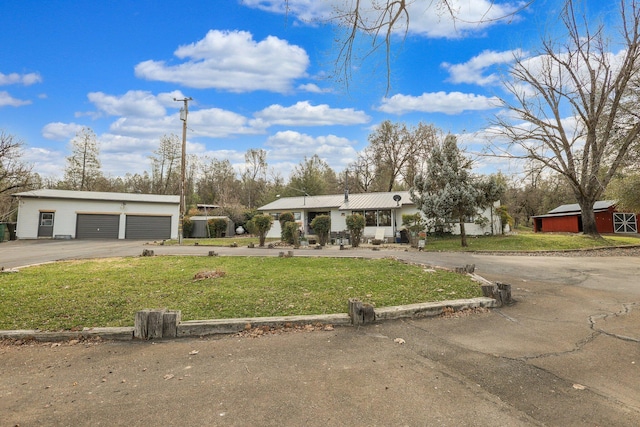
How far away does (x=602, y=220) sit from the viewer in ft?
97.9

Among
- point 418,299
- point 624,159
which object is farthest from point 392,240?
point 418,299

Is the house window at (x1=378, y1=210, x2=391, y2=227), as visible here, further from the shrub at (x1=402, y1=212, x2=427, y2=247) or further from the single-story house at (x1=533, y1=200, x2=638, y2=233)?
the single-story house at (x1=533, y1=200, x2=638, y2=233)

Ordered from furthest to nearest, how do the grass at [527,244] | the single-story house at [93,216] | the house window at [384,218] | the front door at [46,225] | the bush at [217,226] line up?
the bush at [217,226]
the front door at [46,225]
the single-story house at [93,216]
the house window at [384,218]
the grass at [527,244]

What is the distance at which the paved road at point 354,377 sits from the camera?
97.1 inches

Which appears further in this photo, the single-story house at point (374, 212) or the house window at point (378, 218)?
the house window at point (378, 218)

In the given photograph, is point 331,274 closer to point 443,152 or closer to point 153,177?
point 443,152

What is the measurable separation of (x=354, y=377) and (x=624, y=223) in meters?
37.2

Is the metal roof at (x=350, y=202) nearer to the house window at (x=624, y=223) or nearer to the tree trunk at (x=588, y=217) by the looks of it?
the tree trunk at (x=588, y=217)

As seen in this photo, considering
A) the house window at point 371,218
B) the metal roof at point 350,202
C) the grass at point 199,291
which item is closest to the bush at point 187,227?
the metal roof at point 350,202

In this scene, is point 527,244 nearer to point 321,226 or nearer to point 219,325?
point 321,226

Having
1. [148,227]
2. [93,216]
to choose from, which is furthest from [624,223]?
[93,216]

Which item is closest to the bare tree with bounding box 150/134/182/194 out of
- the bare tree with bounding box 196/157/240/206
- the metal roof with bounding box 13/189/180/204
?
the bare tree with bounding box 196/157/240/206

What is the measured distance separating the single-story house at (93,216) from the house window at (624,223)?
40007 mm

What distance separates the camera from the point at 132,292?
6.32 meters
